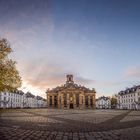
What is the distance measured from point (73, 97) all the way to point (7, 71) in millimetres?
92432

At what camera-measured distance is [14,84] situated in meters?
26.2

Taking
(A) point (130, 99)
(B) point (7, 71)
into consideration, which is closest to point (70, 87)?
(A) point (130, 99)

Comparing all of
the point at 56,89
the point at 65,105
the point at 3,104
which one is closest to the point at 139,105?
the point at 65,105

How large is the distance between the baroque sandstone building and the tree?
89725 mm

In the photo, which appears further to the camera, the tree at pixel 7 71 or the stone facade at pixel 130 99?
the stone facade at pixel 130 99

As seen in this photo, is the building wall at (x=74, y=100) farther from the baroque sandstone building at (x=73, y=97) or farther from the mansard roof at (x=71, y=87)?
the mansard roof at (x=71, y=87)

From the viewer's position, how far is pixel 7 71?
25.1 m

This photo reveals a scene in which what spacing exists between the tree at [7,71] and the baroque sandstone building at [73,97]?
294 ft

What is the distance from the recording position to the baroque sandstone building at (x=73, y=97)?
377ft

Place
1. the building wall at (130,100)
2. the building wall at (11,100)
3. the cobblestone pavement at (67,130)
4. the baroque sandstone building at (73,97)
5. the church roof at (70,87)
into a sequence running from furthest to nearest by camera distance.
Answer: the church roof at (70,87), the baroque sandstone building at (73,97), the building wall at (130,100), the building wall at (11,100), the cobblestone pavement at (67,130)

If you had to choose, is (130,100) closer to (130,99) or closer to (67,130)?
(130,99)

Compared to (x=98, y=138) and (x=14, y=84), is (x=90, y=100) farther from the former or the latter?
(x=98, y=138)

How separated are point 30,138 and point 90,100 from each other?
112745 mm

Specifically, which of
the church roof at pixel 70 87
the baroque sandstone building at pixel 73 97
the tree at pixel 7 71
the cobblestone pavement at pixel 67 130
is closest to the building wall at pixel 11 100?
the baroque sandstone building at pixel 73 97
